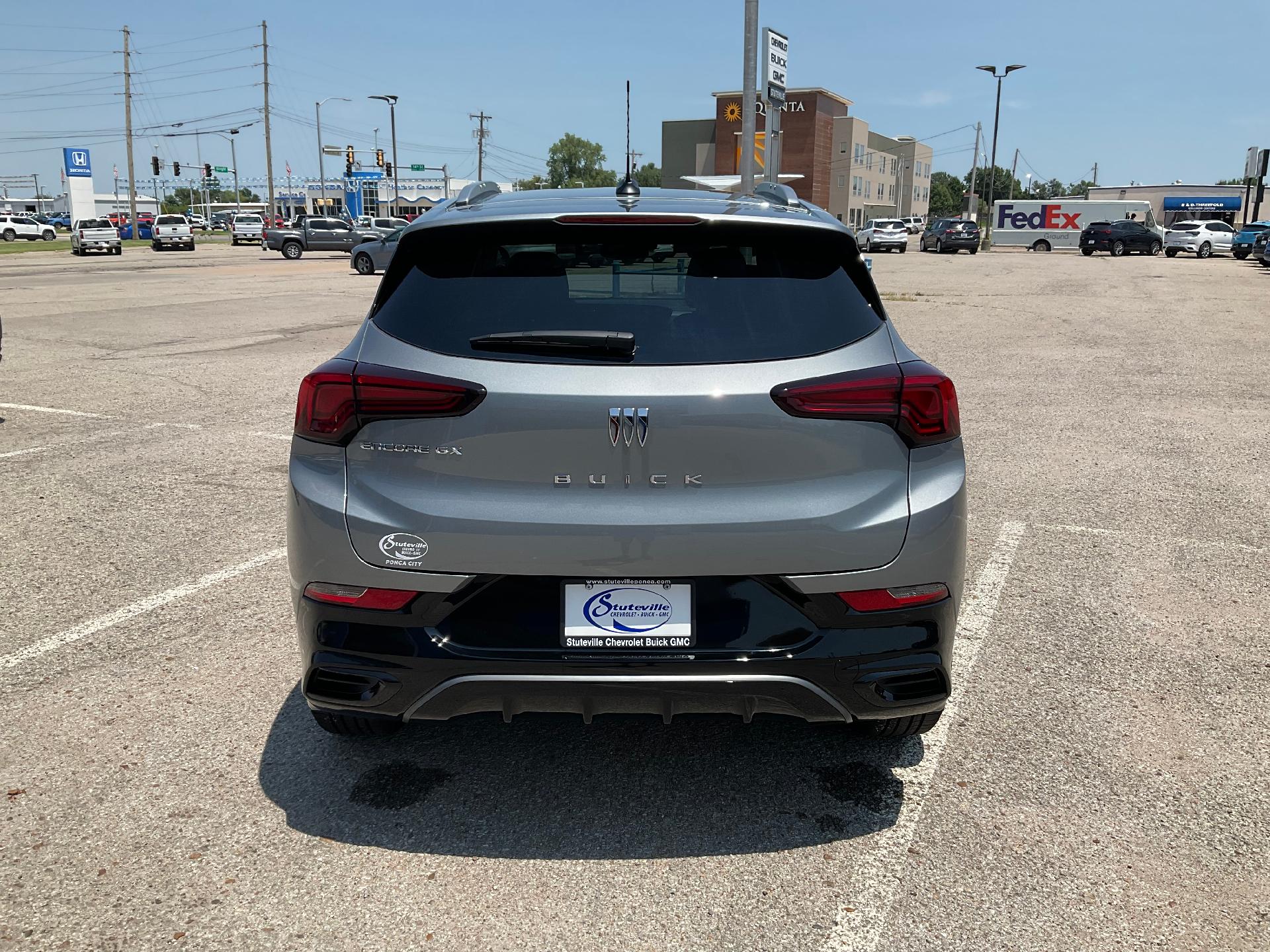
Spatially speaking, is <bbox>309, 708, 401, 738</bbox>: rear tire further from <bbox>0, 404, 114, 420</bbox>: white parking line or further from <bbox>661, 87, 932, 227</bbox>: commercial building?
<bbox>661, 87, 932, 227</bbox>: commercial building

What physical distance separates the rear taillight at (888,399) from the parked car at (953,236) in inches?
2232

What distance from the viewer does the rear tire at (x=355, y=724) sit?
341 cm

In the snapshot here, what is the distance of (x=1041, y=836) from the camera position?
3002mm

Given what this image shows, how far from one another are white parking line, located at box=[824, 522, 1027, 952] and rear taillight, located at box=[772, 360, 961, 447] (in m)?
1.14

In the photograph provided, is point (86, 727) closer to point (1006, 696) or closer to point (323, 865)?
point (323, 865)

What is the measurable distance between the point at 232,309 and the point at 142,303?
2.40 meters

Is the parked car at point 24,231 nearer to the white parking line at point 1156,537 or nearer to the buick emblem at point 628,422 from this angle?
the white parking line at point 1156,537

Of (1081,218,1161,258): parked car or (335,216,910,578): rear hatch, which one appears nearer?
(335,216,910,578): rear hatch

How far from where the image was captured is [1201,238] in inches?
2048

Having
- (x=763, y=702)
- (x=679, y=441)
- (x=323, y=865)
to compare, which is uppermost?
(x=679, y=441)

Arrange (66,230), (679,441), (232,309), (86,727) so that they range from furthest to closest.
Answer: (66,230), (232,309), (86,727), (679,441)

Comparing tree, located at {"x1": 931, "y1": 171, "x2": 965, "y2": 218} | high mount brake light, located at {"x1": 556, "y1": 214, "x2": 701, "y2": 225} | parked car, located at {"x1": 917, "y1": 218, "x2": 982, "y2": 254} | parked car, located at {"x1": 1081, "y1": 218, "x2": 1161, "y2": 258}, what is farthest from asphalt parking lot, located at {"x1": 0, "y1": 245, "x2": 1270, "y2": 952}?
tree, located at {"x1": 931, "y1": 171, "x2": 965, "y2": 218}

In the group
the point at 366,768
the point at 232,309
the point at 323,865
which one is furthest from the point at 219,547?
the point at 232,309

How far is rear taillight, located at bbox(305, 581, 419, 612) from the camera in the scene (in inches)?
111
